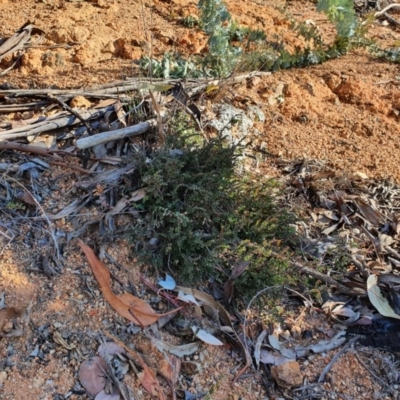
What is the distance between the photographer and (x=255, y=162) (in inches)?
114

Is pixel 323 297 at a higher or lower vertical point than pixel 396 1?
lower

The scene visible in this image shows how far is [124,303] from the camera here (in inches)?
84.5

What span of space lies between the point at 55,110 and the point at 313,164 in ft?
4.89

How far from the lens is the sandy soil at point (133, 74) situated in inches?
79.2

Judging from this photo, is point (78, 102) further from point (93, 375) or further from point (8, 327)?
point (93, 375)

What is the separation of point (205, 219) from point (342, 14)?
2.30 meters

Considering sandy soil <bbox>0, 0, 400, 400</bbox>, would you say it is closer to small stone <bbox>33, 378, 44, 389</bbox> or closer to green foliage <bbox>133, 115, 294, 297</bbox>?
small stone <bbox>33, 378, 44, 389</bbox>

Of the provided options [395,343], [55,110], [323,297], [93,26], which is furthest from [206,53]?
[395,343]

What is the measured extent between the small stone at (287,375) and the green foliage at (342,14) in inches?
107

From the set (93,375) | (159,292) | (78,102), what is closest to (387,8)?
(78,102)

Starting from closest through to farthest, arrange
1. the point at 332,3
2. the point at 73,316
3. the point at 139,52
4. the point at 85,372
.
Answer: the point at 85,372, the point at 73,316, the point at 139,52, the point at 332,3

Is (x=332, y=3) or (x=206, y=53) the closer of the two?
(x=206, y=53)

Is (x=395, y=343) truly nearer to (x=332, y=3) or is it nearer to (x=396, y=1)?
(x=332, y=3)

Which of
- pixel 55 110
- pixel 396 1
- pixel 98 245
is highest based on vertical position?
pixel 396 1
